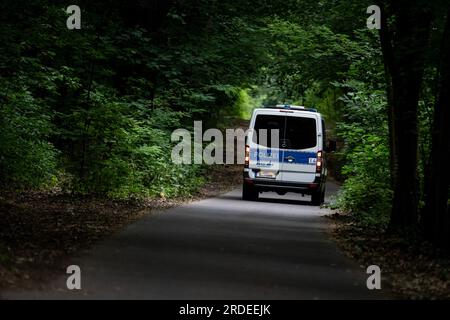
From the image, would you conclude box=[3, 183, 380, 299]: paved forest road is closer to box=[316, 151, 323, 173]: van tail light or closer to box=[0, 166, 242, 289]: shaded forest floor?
box=[0, 166, 242, 289]: shaded forest floor

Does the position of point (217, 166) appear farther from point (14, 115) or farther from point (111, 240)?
point (111, 240)

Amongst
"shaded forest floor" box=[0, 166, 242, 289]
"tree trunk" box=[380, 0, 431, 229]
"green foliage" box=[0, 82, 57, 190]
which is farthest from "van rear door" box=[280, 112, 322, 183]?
"tree trunk" box=[380, 0, 431, 229]

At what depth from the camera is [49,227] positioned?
14.4 metres

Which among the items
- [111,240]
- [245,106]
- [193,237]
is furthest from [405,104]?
[245,106]

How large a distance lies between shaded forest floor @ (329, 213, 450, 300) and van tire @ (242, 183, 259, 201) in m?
6.64

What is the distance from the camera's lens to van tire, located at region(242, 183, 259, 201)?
25.2 metres

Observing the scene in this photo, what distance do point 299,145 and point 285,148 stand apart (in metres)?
0.43

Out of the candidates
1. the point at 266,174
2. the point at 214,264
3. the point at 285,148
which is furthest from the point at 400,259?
the point at 266,174

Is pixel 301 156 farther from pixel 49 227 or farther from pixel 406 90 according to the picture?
pixel 49 227

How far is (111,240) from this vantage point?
13.5m

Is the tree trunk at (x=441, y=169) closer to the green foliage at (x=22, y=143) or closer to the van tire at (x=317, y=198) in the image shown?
the van tire at (x=317, y=198)

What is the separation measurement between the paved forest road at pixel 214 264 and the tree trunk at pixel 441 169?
6.20 ft

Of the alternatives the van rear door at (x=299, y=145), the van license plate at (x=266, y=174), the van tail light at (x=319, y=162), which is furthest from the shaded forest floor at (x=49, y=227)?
the van tail light at (x=319, y=162)

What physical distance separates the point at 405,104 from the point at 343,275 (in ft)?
19.3
